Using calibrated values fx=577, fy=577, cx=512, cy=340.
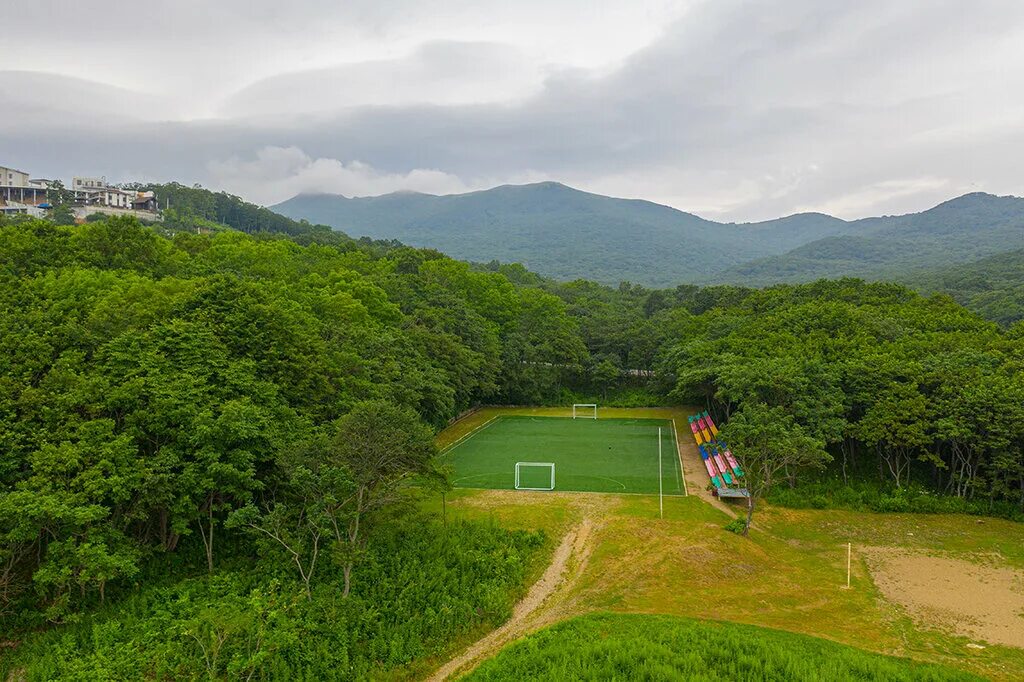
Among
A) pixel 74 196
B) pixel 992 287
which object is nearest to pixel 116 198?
pixel 74 196

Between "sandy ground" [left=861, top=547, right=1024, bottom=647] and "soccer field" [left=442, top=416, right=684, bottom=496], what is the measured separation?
296 inches

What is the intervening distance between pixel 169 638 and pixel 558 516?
11.8 meters

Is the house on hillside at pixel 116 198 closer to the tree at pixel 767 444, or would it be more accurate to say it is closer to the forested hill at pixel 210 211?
the forested hill at pixel 210 211

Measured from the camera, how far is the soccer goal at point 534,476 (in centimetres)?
2310

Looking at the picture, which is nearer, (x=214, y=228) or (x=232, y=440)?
(x=232, y=440)

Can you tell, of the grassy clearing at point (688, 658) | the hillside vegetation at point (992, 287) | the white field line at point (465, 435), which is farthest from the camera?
A: the hillside vegetation at point (992, 287)

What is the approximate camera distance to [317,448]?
14.8 metres

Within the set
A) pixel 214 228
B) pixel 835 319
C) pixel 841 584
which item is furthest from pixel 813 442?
pixel 214 228

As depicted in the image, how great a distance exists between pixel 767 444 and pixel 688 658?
955 cm

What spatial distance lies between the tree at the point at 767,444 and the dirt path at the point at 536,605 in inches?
214

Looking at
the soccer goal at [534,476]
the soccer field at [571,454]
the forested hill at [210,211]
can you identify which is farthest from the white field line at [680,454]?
the forested hill at [210,211]

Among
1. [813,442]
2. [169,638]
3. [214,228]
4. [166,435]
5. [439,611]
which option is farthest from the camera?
[214,228]

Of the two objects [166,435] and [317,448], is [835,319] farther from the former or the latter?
[166,435]

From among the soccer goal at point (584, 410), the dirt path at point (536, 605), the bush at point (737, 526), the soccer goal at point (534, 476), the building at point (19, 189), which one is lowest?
the dirt path at point (536, 605)
